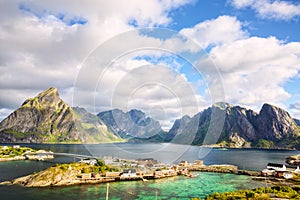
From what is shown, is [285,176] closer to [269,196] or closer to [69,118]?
[269,196]

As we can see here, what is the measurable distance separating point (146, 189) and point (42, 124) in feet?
551

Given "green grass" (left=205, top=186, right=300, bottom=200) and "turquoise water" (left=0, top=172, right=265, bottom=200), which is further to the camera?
"turquoise water" (left=0, top=172, right=265, bottom=200)

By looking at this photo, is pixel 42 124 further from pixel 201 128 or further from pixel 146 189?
pixel 146 189

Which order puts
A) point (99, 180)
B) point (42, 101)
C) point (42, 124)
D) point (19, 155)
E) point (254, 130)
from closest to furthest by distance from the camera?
1. point (99, 180)
2. point (19, 155)
3. point (254, 130)
4. point (42, 124)
5. point (42, 101)

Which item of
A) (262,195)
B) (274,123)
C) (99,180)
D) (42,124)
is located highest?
(42,124)

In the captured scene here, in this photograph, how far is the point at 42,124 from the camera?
598ft

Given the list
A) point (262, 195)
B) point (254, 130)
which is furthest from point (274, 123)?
point (262, 195)

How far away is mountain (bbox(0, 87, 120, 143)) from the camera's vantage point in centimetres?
16600

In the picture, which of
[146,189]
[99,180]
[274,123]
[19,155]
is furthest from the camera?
[274,123]

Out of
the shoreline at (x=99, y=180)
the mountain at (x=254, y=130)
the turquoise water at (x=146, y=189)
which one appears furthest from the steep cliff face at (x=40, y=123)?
the turquoise water at (x=146, y=189)

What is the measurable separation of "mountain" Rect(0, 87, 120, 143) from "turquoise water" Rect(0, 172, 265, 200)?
13739cm

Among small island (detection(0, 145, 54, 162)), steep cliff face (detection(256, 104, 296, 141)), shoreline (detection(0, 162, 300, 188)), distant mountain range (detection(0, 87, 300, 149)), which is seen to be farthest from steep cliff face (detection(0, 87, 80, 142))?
shoreline (detection(0, 162, 300, 188))

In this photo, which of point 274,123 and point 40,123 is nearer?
point 274,123

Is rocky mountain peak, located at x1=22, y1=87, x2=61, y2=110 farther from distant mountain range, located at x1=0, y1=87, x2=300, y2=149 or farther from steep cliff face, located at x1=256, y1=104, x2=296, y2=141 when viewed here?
steep cliff face, located at x1=256, y1=104, x2=296, y2=141
